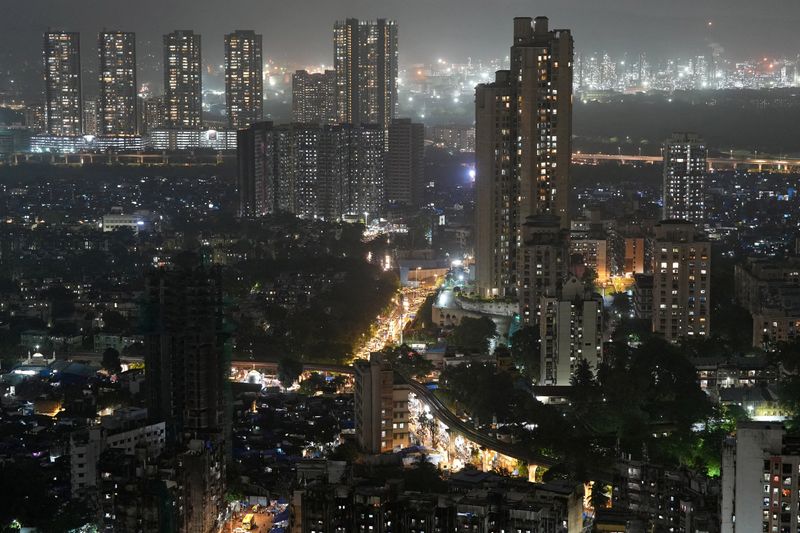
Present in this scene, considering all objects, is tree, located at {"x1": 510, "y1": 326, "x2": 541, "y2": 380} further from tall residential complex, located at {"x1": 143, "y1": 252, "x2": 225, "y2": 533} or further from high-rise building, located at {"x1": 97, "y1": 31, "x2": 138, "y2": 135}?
high-rise building, located at {"x1": 97, "y1": 31, "x2": 138, "y2": 135}

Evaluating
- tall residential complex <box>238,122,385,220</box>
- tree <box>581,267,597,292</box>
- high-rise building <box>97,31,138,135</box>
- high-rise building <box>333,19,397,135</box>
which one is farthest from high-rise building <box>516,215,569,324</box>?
high-rise building <box>97,31,138,135</box>

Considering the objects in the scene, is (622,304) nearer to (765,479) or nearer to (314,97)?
(765,479)

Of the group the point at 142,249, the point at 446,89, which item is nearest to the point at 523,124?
the point at 142,249

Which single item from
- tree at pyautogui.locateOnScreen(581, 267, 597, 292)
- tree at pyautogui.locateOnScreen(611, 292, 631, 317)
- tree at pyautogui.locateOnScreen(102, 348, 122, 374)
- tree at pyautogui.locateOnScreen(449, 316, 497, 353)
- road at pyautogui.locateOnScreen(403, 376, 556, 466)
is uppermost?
tree at pyautogui.locateOnScreen(581, 267, 597, 292)

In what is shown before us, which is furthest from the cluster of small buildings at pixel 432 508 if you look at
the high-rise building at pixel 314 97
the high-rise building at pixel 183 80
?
the high-rise building at pixel 183 80

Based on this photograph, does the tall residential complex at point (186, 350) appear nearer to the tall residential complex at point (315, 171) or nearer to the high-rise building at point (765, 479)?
the high-rise building at point (765, 479)
